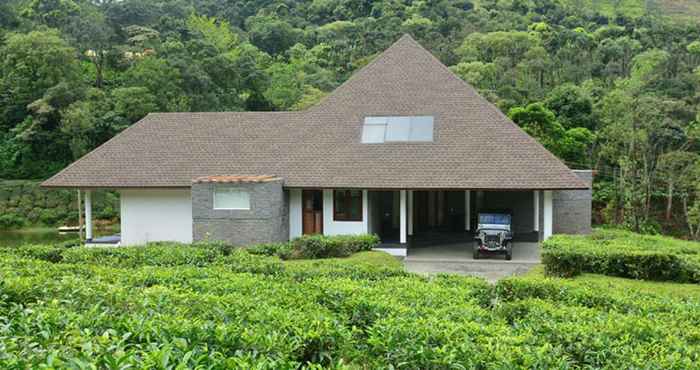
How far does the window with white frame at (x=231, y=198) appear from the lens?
1839cm

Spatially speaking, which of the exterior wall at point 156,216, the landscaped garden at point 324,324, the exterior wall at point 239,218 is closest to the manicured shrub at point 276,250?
the exterior wall at point 239,218

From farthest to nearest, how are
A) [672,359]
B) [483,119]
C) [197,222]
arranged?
[483,119] → [197,222] → [672,359]

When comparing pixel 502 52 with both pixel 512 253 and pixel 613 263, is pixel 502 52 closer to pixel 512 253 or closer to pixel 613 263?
pixel 512 253

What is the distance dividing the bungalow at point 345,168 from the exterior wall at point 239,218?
0.03 meters

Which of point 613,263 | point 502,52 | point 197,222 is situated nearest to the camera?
point 613,263

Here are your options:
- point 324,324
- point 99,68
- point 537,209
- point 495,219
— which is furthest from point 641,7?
point 324,324

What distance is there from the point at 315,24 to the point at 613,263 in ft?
210

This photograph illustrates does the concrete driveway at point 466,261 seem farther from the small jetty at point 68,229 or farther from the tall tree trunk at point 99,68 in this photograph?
the tall tree trunk at point 99,68

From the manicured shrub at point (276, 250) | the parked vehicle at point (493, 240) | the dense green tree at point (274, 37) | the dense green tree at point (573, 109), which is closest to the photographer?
the manicured shrub at point (276, 250)

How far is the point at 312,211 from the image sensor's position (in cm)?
2002

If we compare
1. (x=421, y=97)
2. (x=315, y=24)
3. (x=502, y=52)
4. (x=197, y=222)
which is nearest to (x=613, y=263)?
(x=421, y=97)

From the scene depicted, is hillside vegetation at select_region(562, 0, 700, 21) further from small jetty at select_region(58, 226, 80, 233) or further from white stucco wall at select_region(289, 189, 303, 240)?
white stucco wall at select_region(289, 189, 303, 240)

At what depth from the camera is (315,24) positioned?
7281 centimetres

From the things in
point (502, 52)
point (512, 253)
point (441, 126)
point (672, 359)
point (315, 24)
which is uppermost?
point (315, 24)
